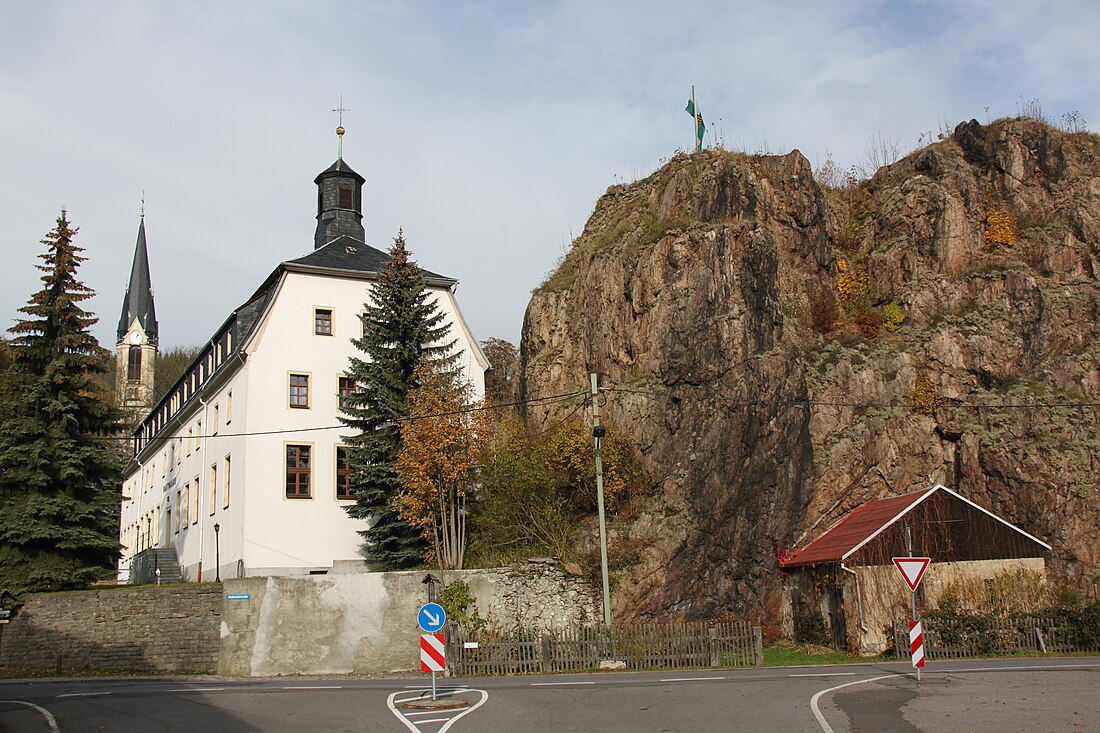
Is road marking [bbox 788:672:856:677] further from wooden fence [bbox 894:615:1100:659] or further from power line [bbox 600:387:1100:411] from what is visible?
power line [bbox 600:387:1100:411]

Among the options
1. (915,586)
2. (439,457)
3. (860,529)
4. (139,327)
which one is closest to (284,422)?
(439,457)

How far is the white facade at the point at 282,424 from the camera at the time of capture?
3384 cm

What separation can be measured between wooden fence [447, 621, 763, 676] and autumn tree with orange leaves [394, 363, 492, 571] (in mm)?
4107

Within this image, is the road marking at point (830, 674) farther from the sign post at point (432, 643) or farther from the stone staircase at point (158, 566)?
the stone staircase at point (158, 566)

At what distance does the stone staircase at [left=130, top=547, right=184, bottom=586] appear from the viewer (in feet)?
138

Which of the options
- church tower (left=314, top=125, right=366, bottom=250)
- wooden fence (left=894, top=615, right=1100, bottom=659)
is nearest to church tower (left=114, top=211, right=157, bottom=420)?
church tower (left=314, top=125, right=366, bottom=250)

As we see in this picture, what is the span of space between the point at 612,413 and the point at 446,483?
7274mm

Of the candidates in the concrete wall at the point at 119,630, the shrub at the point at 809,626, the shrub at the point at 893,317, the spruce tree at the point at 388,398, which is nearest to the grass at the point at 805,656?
the shrub at the point at 809,626

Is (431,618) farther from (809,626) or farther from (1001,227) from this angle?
(1001,227)

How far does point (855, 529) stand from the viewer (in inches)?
1131

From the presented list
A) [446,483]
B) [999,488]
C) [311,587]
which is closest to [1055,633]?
[999,488]

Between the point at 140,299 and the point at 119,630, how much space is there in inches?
3113

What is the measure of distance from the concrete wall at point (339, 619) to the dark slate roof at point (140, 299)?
80684 mm

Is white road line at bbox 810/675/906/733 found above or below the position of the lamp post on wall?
below
